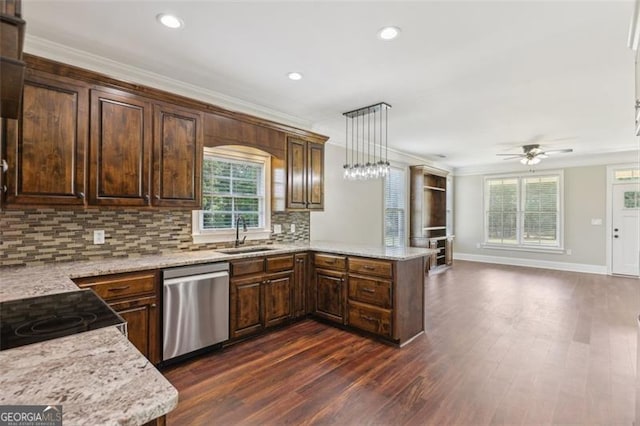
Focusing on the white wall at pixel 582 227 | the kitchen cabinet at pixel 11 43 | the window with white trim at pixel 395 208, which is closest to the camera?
the kitchen cabinet at pixel 11 43

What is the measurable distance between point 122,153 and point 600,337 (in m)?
5.12

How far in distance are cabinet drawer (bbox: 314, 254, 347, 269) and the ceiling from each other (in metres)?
1.88

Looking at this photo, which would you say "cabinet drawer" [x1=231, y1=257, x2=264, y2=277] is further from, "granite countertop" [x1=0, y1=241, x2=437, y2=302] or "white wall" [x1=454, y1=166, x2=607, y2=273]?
"white wall" [x1=454, y1=166, x2=607, y2=273]

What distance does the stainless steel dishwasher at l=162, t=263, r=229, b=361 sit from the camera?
2652mm

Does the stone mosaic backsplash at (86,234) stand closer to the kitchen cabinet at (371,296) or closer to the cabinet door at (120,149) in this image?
the cabinet door at (120,149)

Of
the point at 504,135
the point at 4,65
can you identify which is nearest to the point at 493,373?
the point at 4,65

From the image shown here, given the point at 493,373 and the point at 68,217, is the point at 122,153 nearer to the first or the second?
the point at 68,217

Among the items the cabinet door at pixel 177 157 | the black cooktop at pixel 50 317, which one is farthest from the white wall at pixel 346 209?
the black cooktop at pixel 50 317

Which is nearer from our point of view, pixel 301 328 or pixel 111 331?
pixel 111 331

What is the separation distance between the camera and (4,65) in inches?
37.9

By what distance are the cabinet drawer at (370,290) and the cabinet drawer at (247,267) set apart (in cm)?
101

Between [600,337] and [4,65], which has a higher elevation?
[4,65]

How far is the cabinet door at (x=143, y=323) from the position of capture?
7.99ft

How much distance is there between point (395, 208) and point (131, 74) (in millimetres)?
5138
